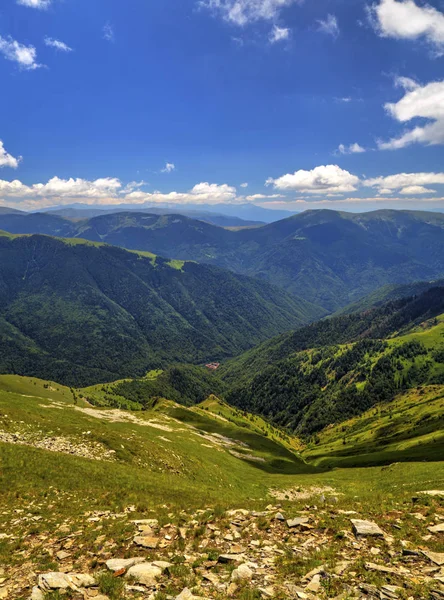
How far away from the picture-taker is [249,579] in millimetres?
15352

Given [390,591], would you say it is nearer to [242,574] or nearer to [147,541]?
[242,574]

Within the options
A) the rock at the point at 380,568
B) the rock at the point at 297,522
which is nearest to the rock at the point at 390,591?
the rock at the point at 380,568

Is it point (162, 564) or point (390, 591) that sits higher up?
point (390, 591)

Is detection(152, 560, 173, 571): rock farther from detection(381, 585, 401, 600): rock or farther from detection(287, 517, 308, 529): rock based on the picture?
detection(381, 585, 401, 600): rock

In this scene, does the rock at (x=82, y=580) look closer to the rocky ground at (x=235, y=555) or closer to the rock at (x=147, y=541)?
the rocky ground at (x=235, y=555)

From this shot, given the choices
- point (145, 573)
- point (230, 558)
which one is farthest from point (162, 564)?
point (230, 558)

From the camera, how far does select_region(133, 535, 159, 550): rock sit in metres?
19.2

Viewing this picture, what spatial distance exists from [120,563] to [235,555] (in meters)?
6.24

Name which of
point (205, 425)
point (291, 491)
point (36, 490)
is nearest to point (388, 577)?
point (36, 490)

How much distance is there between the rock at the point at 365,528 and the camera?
62.2ft

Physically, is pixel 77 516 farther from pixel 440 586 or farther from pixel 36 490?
pixel 440 586

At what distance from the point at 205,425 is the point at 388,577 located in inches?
5876

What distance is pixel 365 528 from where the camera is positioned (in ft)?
63.5

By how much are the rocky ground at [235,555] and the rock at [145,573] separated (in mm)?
51
